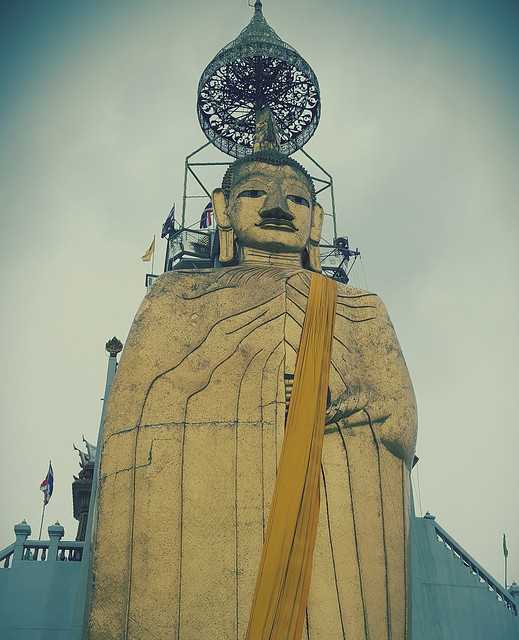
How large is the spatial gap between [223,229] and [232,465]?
289 centimetres

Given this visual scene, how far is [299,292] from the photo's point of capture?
281 inches

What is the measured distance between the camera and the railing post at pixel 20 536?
10297 millimetres

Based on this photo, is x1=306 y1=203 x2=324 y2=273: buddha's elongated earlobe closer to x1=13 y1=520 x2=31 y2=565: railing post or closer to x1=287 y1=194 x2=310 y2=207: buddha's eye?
x1=287 y1=194 x2=310 y2=207: buddha's eye

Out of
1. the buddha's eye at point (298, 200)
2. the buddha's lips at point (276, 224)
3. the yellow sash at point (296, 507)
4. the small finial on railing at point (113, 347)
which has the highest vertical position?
the small finial on railing at point (113, 347)

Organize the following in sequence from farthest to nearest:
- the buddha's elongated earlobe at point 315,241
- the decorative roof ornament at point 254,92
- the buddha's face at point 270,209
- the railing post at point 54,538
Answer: the decorative roof ornament at point 254,92
the railing post at point 54,538
the buddha's elongated earlobe at point 315,241
the buddha's face at point 270,209

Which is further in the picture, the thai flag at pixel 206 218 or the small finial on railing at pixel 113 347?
the thai flag at pixel 206 218

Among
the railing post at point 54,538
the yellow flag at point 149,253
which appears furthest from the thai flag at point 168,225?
the railing post at point 54,538

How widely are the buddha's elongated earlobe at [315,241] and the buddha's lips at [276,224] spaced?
1.39ft

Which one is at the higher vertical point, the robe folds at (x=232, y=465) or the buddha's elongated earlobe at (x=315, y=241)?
the buddha's elongated earlobe at (x=315, y=241)

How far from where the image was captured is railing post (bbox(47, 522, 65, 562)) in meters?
10.3

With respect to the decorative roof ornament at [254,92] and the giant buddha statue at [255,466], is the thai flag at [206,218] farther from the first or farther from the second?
the giant buddha statue at [255,466]

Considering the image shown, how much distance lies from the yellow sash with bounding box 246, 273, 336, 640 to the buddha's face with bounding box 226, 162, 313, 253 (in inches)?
50.6

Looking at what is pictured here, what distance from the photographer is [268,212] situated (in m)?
7.67

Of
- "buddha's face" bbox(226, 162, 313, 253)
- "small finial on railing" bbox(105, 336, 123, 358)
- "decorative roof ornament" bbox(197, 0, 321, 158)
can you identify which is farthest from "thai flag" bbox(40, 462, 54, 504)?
"buddha's face" bbox(226, 162, 313, 253)
